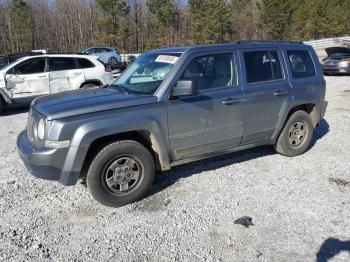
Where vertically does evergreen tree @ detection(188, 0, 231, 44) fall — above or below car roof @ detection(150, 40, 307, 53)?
above

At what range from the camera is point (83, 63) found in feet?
34.9

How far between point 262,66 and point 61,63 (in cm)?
697

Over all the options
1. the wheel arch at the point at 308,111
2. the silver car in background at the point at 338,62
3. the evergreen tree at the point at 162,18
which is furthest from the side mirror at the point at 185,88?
the evergreen tree at the point at 162,18

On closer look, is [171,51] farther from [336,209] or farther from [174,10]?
[174,10]

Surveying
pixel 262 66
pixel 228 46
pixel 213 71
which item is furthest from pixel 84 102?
pixel 262 66

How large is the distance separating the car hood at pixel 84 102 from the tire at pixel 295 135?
2.46 m

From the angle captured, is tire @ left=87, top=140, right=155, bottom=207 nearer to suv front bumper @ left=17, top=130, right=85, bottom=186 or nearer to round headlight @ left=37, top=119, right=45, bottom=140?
suv front bumper @ left=17, top=130, right=85, bottom=186

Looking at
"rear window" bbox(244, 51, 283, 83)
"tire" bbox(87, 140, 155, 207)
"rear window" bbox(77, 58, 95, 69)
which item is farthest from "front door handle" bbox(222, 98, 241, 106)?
"rear window" bbox(77, 58, 95, 69)

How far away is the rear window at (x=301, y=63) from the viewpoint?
5.57 m

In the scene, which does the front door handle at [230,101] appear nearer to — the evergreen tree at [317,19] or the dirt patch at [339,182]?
the dirt patch at [339,182]

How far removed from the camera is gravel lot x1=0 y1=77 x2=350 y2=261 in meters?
3.40

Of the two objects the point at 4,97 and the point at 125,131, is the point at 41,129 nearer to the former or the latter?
the point at 125,131

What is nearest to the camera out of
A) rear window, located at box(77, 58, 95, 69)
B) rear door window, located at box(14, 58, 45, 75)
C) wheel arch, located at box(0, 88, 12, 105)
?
wheel arch, located at box(0, 88, 12, 105)

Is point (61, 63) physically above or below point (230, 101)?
above
